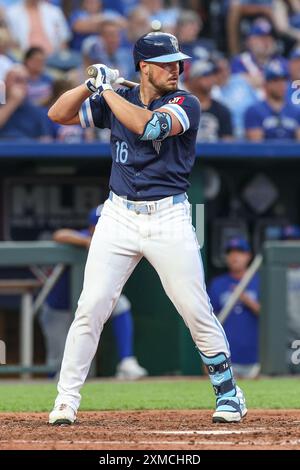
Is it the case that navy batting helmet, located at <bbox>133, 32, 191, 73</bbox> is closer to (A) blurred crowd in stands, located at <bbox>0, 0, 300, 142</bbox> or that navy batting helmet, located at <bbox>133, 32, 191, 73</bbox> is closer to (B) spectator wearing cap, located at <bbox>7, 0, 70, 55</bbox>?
(A) blurred crowd in stands, located at <bbox>0, 0, 300, 142</bbox>

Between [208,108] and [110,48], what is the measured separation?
1.62 meters

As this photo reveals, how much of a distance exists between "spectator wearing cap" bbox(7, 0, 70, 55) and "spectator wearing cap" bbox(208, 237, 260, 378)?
3.24 m

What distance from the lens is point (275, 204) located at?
11000 millimetres

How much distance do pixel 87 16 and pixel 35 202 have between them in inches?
103

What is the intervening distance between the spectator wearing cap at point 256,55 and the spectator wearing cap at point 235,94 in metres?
0.36

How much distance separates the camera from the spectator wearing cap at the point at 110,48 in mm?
Result: 11227

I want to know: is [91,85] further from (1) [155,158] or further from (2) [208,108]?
(2) [208,108]

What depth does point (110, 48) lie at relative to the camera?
1148 cm

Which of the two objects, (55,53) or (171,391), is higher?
(55,53)

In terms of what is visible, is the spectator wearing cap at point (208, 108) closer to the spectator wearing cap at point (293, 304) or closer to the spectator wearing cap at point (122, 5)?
the spectator wearing cap at point (293, 304)

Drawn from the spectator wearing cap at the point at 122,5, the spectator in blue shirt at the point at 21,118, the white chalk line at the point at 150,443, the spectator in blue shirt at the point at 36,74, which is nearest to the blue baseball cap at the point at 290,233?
the spectator in blue shirt at the point at 21,118

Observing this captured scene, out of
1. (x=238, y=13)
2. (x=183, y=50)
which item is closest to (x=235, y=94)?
(x=183, y=50)
